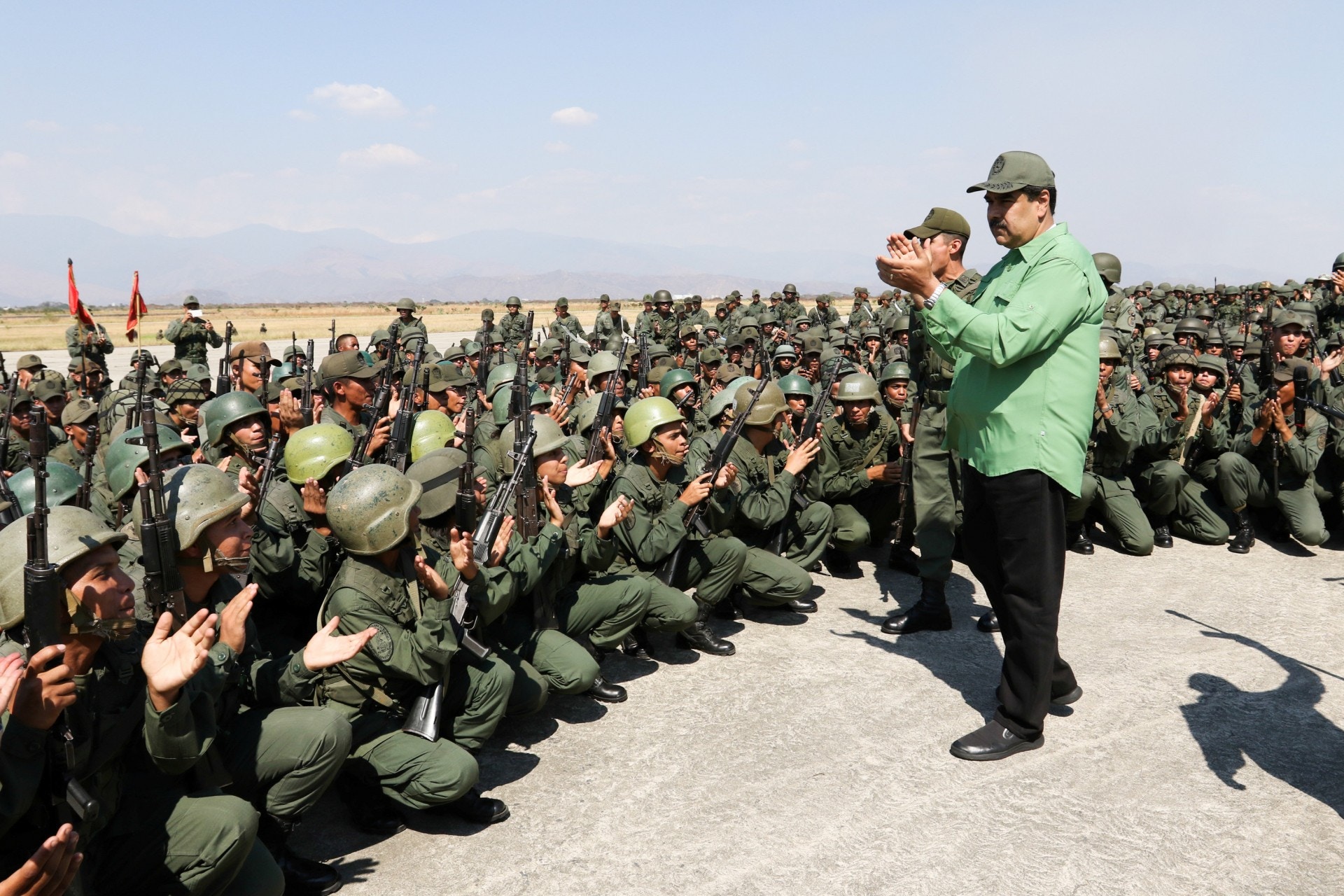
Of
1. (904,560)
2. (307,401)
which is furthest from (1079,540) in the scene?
(307,401)

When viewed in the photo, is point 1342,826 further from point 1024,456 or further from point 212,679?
point 212,679

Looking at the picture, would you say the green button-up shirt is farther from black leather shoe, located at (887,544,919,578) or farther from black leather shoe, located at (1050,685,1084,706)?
black leather shoe, located at (887,544,919,578)

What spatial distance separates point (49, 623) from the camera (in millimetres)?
2775

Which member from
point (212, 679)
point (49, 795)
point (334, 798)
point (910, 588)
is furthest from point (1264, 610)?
point (49, 795)

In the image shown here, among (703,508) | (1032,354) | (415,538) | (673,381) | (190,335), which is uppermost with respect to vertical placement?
(1032,354)

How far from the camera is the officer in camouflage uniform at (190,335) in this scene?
15148 millimetres

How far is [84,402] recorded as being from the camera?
352 inches

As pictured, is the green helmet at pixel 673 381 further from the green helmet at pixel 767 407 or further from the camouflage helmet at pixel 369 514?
the camouflage helmet at pixel 369 514

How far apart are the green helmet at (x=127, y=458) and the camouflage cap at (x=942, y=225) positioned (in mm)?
4709

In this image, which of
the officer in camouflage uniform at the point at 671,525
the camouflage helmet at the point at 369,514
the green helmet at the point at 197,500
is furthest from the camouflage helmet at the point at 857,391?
the green helmet at the point at 197,500

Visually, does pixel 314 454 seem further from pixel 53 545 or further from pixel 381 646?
pixel 53 545

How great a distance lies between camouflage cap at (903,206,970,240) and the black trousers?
1.85m

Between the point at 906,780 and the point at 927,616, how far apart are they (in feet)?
7.08

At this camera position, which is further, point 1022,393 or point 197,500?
point 1022,393
